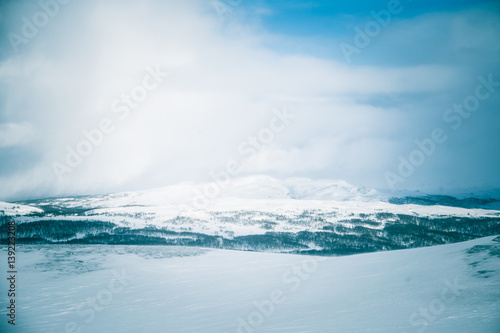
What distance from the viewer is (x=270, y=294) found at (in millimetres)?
21469

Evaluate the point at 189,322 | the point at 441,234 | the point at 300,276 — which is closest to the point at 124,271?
the point at 189,322

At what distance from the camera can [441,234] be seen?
164875 millimetres

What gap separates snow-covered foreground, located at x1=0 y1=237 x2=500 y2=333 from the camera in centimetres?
1378

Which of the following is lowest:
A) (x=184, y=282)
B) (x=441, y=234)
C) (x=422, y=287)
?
(x=441, y=234)

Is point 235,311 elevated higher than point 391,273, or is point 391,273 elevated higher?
point 391,273

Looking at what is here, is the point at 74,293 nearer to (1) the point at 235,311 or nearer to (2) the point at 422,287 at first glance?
(1) the point at 235,311

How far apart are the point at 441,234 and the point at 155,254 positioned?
588ft

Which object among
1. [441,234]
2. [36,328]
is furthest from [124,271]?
[441,234]

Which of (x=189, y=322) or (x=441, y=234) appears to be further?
(x=441, y=234)

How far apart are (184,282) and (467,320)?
69.9 feet

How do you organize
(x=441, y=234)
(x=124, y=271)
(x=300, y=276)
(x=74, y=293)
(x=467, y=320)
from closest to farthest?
(x=467, y=320), (x=74, y=293), (x=300, y=276), (x=124, y=271), (x=441, y=234)

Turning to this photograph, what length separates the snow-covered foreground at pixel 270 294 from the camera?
45.2ft

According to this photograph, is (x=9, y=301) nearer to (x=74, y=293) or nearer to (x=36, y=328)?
(x=74, y=293)

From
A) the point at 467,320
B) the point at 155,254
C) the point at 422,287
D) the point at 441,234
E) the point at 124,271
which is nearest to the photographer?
the point at 467,320
